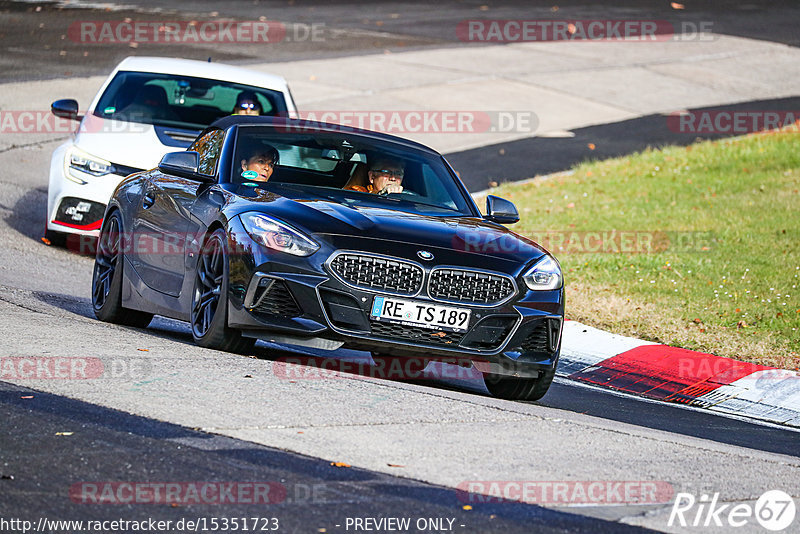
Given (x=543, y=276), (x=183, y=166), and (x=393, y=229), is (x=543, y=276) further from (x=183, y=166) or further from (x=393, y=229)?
(x=183, y=166)

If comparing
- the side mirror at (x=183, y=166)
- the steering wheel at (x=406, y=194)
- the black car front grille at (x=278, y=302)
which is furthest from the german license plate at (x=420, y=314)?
the side mirror at (x=183, y=166)

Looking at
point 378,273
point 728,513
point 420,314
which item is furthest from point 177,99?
point 728,513

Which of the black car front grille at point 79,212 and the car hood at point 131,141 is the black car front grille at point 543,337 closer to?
the car hood at point 131,141

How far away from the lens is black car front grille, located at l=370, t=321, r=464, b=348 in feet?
24.3

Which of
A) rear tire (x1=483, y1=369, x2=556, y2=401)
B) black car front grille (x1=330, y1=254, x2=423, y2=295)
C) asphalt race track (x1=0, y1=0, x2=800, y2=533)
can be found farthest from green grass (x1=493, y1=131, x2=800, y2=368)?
black car front grille (x1=330, y1=254, x2=423, y2=295)

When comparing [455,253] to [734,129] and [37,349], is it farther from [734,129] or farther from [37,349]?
[734,129]

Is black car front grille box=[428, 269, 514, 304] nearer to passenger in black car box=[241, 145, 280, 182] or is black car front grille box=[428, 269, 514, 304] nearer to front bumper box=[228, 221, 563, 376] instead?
front bumper box=[228, 221, 563, 376]

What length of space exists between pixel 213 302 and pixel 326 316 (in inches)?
34.7

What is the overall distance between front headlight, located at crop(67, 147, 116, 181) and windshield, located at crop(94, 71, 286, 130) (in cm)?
71

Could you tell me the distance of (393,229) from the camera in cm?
768

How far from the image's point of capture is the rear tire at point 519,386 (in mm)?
8078

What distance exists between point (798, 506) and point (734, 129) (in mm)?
17952

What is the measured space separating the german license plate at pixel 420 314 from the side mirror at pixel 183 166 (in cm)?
178

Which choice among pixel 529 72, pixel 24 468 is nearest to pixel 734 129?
pixel 529 72
